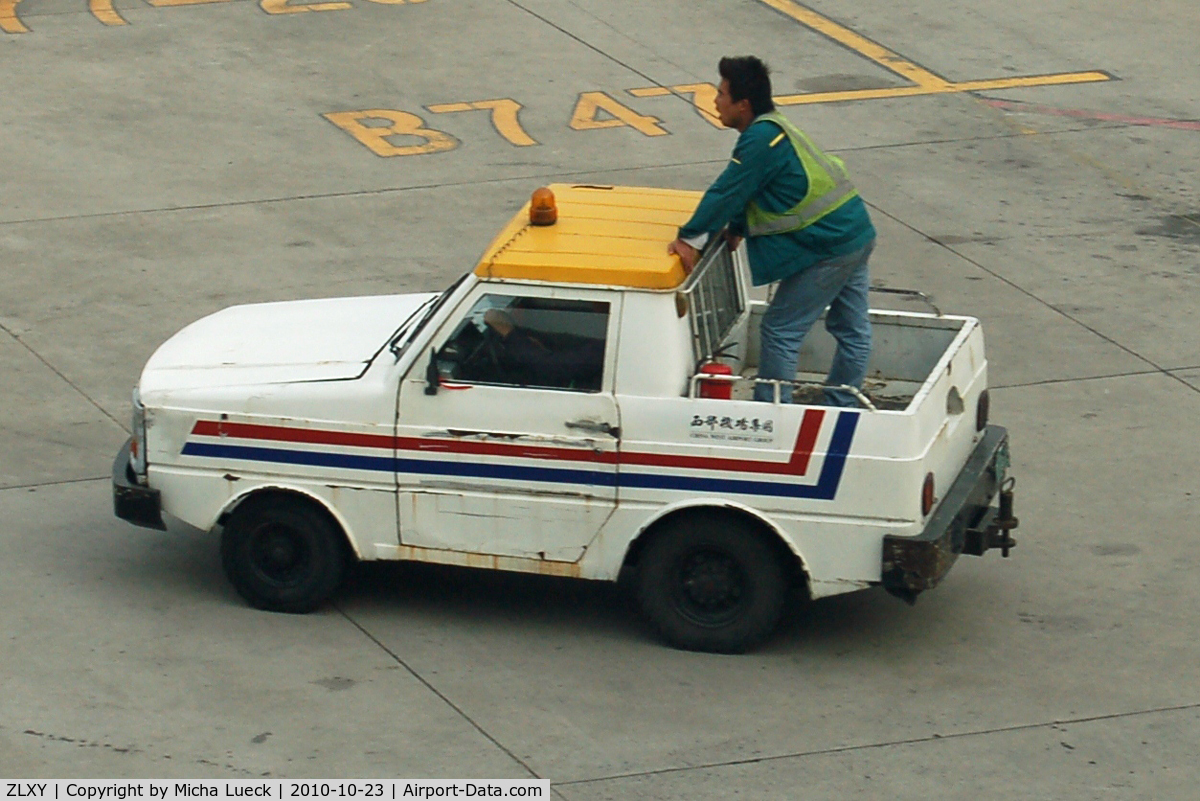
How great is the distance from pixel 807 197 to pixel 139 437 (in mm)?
3006

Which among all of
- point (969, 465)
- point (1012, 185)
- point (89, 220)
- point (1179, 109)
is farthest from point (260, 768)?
point (1179, 109)

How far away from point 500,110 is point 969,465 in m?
8.33

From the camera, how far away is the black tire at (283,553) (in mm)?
8594

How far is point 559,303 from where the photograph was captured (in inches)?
325

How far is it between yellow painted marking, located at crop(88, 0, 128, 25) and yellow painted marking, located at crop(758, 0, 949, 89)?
608 cm

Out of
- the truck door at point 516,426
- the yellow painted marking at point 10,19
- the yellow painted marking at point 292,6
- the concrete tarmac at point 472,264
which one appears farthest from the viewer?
the yellow painted marking at point 292,6

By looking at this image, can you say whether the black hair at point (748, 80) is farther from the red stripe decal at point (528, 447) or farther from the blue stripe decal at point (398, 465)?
the blue stripe decal at point (398, 465)

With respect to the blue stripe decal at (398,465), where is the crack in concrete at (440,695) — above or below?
below

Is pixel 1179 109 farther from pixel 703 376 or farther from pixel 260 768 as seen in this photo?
pixel 260 768

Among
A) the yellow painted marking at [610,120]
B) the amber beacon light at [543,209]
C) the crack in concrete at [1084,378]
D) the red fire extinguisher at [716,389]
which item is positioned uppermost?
the amber beacon light at [543,209]

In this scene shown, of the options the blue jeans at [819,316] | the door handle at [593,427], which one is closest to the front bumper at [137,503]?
the door handle at [593,427]

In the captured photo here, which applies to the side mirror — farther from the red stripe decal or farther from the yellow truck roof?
the yellow truck roof

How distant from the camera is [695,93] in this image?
16953 millimetres

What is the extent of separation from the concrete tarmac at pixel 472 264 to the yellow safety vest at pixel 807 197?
1710 millimetres
